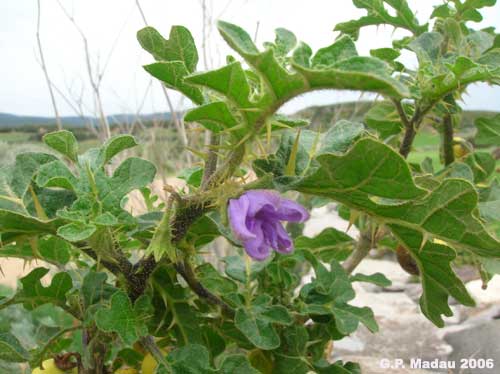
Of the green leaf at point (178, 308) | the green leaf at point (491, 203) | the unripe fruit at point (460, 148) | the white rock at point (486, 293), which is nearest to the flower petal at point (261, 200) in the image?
the green leaf at point (178, 308)

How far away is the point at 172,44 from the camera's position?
0.74m

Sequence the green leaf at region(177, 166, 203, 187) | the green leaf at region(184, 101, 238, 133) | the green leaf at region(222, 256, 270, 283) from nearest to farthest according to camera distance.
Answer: the green leaf at region(184, 101, 238, 133) < the green leaf at region(177, 166, 203, 187) < the green leaf at region(222, 256, 270, 283)

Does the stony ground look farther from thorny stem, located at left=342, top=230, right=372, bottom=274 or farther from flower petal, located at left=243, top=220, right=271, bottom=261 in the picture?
flower petal, located at left=243, top=220, right=271, bottom=261

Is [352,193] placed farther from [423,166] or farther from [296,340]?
[423,166]

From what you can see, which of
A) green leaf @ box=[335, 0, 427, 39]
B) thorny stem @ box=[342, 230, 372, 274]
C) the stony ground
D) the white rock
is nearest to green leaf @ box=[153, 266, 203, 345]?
thorny stem @ box=[342, 230, 372, 274]

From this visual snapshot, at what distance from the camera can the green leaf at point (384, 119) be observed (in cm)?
123

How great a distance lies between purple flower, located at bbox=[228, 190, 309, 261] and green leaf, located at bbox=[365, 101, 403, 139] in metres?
0.57

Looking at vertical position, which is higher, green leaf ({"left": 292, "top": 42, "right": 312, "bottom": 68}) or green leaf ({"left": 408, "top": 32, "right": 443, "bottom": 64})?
green leaf ({"left": 408, "top": 32, "right": 443, "bottom": 64})

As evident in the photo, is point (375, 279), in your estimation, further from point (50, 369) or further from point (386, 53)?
point (50, 369)

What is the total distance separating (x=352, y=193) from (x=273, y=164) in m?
0.10

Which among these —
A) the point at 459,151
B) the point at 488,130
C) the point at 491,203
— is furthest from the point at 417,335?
the point at 491,203

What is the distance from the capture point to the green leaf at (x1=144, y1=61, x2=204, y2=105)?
25.6 inches

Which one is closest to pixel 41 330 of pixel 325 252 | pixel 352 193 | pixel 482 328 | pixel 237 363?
pixel 237 363

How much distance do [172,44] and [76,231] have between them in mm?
268
